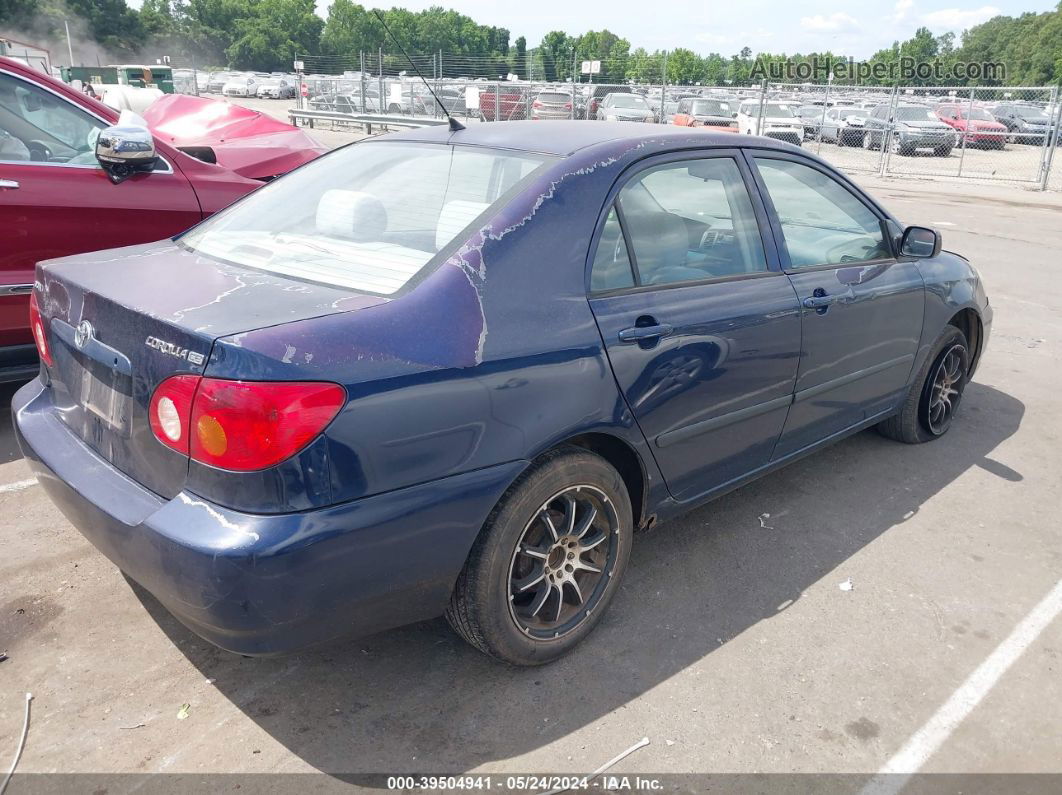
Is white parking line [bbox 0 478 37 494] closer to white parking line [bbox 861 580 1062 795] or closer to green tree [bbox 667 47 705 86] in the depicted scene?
white parking line [bbox 861 580 1062 795]

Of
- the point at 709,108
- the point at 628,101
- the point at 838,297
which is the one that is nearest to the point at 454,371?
the point at 838,297

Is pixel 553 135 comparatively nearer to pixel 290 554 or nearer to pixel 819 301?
pixel 819 301

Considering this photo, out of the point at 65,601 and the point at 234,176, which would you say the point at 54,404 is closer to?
the point at 65,601

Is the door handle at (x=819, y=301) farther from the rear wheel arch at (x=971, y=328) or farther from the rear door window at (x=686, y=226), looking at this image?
the rear wheel arch at (x=971, y=328)

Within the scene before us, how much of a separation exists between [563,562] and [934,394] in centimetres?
288

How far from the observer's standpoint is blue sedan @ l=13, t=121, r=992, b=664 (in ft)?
6.96

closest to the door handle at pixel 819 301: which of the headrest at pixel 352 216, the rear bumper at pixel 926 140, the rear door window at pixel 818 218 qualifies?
the rear door window at pixel 818 218

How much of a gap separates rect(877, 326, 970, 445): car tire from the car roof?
1766mm

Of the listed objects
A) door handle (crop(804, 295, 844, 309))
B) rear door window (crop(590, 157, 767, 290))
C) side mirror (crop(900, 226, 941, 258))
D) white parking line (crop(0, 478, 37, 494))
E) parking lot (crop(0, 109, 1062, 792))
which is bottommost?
parking lot (crop(0, 109, 1062, 792))

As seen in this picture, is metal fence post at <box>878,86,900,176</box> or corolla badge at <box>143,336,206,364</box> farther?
metal fence post at <box>878,86,900,176</box>

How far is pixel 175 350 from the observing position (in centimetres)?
218

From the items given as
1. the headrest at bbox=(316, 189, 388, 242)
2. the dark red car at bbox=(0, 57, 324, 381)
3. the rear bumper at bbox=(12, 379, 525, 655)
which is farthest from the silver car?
the rear bumper at bbox=(12, 379, 525, 655)

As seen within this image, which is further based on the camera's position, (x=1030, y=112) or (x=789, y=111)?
(x=1030, y=112)

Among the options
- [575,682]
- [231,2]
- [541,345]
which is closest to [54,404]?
[541,345]
